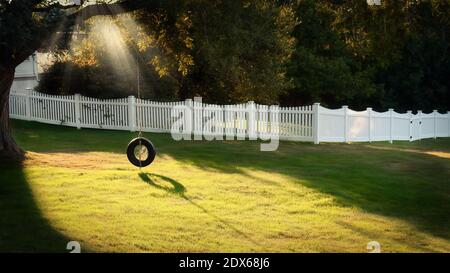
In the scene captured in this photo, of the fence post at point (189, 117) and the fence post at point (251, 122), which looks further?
the fence post at point (189, 117)

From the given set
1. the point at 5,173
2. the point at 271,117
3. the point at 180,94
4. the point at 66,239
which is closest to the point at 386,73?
the point at 180,94

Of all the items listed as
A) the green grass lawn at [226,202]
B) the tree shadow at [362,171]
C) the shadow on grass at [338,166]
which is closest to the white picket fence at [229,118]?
the shadow on grass at [338,166]

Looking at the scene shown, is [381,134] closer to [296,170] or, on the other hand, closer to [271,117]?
[271,117]

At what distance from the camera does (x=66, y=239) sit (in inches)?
315

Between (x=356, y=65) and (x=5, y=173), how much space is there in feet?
106

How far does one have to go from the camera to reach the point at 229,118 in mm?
21453

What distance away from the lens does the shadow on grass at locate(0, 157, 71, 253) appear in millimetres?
7656

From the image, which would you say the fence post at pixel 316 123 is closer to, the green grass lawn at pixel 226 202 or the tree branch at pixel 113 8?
the green grass lawn at pixel 226 202

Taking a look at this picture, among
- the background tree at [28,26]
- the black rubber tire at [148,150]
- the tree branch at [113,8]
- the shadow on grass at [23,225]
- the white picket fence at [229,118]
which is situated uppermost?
the tree branch at [113,8]
